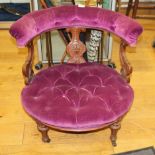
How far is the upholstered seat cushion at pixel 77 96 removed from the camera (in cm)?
130

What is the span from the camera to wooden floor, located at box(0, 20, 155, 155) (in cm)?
165

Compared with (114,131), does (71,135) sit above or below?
below

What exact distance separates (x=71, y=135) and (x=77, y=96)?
17.1 inches

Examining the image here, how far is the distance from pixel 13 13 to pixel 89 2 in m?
1.52

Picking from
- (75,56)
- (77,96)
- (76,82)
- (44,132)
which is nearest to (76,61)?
(75,56)

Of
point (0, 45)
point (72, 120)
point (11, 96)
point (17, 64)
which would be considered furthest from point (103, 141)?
point (0, 45)

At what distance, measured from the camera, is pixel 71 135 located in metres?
1.74

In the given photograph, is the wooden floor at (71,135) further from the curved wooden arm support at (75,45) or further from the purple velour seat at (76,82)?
the curved wooden arm support at (75,45)

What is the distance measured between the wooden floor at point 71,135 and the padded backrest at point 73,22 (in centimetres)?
67

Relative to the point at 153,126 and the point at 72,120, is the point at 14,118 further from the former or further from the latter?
the point at 153,126

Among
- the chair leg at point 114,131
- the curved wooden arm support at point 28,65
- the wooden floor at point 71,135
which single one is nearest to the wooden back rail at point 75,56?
the curved wooden arm support at point 28,65

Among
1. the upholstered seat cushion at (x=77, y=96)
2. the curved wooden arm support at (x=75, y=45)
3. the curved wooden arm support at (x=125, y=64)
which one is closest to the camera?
the upholstered seat cushion at (x=77, y=96)

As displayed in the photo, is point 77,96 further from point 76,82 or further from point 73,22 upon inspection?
point 73,22

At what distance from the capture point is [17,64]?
7.86 ft
